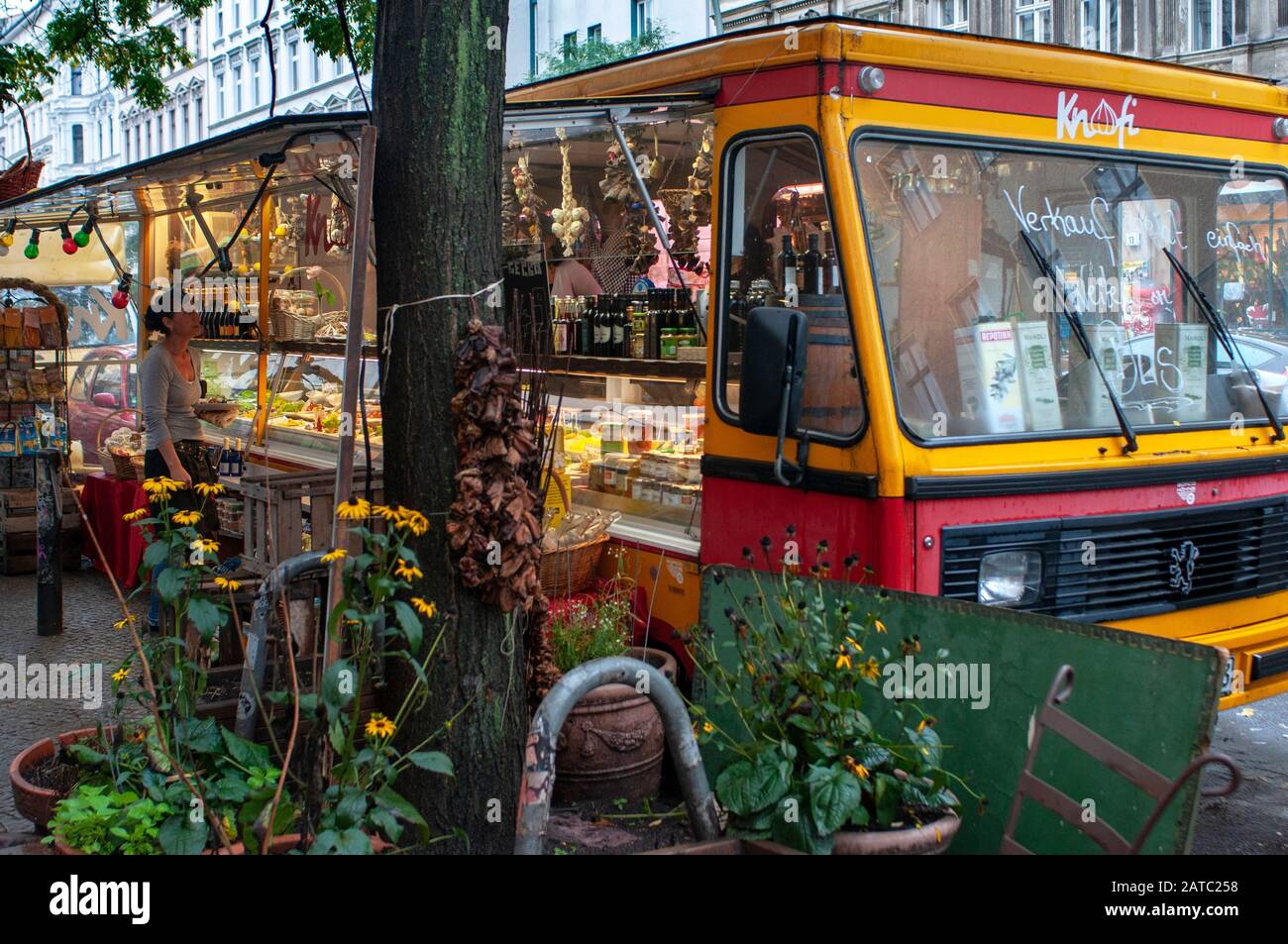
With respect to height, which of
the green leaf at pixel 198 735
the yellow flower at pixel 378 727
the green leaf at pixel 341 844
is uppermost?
the yellow flower at pixel 378 727

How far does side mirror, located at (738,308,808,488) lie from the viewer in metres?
4.43

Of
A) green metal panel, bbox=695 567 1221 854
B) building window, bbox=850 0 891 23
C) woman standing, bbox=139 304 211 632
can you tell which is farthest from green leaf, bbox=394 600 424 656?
building window, bbox=850 0 891 23

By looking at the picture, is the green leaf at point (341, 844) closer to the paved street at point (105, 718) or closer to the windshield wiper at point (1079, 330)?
the paved street at point (105, 718)

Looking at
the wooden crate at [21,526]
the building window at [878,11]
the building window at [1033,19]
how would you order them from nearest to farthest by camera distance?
the wooden crate at [21,526] < the building window at [1033,19] < the building window at [878,11]

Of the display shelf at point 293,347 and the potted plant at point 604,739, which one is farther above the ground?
the display shelf at point 293,347

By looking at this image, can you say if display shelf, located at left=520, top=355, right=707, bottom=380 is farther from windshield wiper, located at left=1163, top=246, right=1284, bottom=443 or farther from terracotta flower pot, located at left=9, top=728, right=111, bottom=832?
terracotta flower pot, located at left=9, top=728, right=111, bottom=832

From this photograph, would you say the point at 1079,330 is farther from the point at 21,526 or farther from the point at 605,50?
the point at 605,50

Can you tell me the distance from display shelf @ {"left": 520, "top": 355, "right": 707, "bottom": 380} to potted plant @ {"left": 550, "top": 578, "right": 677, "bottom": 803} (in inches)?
43.2

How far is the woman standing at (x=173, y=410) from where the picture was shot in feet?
25.1

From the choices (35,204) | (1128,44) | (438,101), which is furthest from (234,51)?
(438,101)

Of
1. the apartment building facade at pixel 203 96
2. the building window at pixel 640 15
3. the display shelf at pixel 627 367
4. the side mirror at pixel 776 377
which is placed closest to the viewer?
the side mirror at pixel 776 377

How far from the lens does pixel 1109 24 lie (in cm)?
2864

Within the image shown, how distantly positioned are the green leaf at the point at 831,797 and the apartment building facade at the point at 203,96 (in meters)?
34.7

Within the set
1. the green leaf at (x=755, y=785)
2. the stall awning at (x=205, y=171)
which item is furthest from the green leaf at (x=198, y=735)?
the stall awning at (x=205, y=171)
